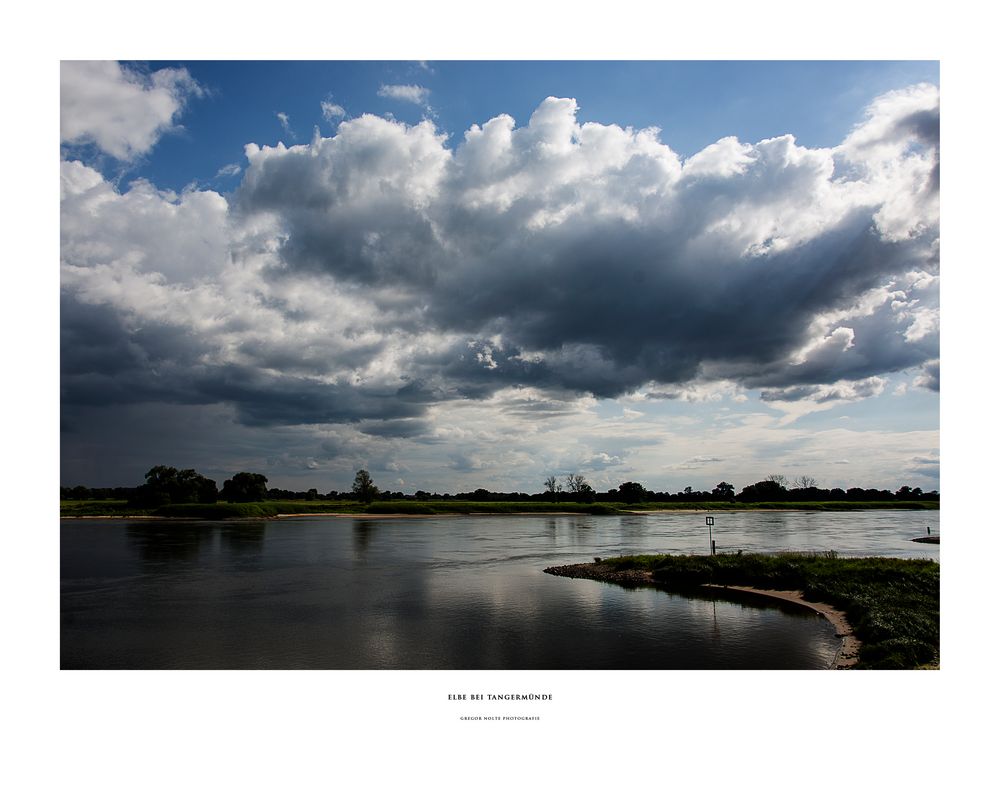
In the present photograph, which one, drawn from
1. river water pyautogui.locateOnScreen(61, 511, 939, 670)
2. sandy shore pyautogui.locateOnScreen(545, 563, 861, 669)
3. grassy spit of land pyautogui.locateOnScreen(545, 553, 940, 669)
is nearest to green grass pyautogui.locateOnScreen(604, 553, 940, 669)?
grassy spit of land pyautogui.locateOnScreen(545, 553, 940, 669)

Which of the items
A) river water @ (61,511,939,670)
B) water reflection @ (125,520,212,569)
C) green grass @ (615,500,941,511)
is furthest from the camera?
green grass @ (615,500,941,511)

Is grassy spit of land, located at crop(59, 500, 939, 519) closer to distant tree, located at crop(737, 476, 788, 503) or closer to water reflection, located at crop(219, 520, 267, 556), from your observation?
distant tree, located at crop(737, 476, 788, 503)

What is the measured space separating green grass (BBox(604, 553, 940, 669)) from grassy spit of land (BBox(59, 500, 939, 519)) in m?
67.4

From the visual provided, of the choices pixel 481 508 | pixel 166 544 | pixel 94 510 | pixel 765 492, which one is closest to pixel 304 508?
pixel 94 510

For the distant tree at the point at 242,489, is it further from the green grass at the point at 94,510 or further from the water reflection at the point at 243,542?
the water reflection at the point at 243,542

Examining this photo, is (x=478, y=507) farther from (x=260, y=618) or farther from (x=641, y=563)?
(x=260, y=618)

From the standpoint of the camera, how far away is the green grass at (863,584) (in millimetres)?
11484

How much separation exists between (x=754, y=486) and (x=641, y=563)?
2889 inches

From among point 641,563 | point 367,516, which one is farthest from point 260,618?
point 367,516

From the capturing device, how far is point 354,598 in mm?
20562

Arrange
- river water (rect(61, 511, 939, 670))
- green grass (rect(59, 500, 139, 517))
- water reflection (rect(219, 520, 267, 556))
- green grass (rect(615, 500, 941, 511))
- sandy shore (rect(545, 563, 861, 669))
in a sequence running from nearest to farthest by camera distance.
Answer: sandy shore (rect(545, 563, 861, 669)), river water (rect(61, 511, 939, 670)), water reflection (rect(219, 520, 267, 556)), green grass (rect(59, 500, 139, 517)), green grass (rect(615, 500, 941, 511))

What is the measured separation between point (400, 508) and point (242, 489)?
963 inches

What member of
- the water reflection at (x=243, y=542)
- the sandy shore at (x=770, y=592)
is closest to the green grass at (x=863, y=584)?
the sandy shore at (x=770, y=592)

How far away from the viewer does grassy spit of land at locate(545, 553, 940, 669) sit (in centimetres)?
1156
